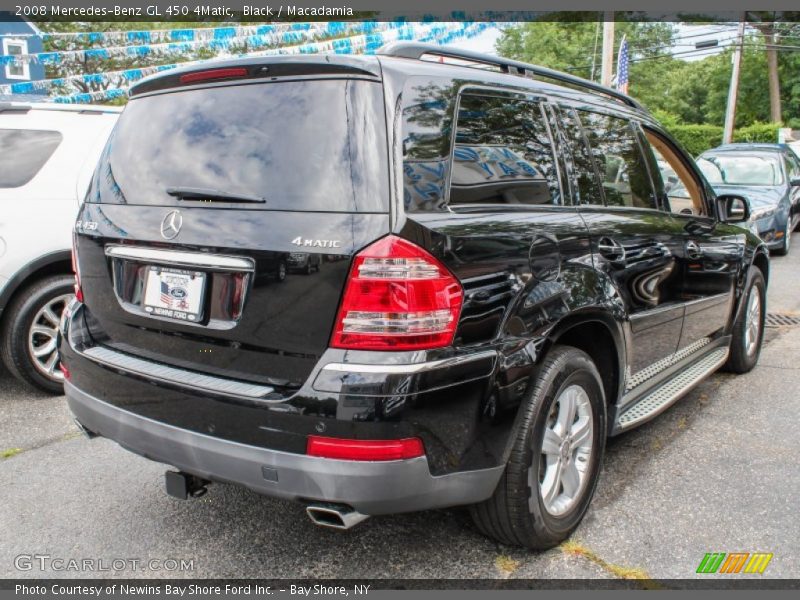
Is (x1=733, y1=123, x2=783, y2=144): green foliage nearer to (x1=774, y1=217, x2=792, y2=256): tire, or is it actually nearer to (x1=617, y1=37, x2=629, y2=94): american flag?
(x1=617, y1=37, x2=629, y2=94): american flag

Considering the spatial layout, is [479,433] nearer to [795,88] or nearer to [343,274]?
[343,274]

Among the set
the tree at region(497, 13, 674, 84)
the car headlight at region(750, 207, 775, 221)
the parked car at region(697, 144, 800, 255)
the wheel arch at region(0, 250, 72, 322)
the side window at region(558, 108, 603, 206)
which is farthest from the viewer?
the tree at region(497, 13, 674, 84)

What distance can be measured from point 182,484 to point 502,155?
1.68 meters

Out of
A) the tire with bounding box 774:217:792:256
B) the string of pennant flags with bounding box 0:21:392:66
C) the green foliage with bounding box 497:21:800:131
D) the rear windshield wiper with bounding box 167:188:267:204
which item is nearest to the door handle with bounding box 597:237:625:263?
the rear windshield wiper with bounding box 167:188:267:204

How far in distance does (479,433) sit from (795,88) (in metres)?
46.0

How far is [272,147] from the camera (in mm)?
2285

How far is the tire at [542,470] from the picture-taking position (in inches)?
96.4

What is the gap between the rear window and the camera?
2162 millimetres

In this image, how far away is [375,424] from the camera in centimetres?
206

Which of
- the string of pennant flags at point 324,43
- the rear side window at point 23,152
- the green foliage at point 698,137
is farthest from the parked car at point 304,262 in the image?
the green foliage at point 698,137

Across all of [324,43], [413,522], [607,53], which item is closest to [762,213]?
[607,53]

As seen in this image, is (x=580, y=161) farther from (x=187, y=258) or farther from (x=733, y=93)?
(x=733, y=93)

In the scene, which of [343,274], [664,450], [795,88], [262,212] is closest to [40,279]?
[262,212]

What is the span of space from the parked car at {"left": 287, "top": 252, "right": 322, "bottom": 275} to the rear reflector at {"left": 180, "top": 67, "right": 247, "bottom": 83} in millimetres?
753
